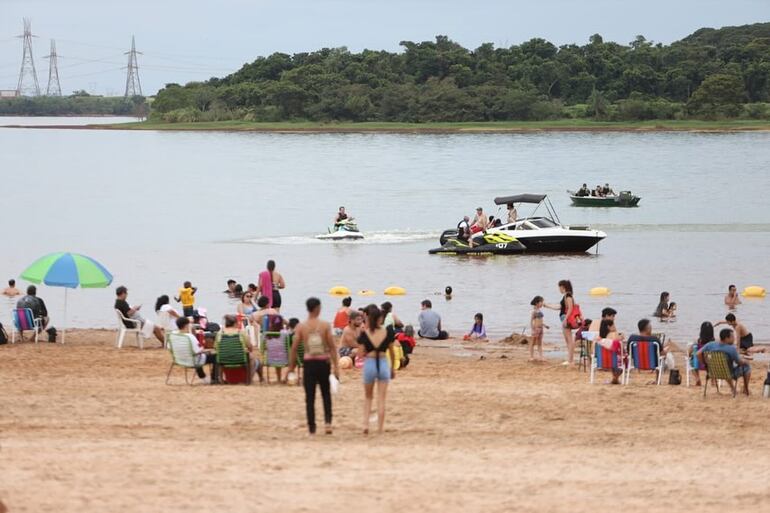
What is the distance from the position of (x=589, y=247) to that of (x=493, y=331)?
51.4 ft

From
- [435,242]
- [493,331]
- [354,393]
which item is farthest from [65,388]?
[435,242]

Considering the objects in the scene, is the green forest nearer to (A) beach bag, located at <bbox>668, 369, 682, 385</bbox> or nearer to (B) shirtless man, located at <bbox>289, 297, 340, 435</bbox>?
(A) beach bag, located at <bbox>668, 369, 682, 385</bbox>

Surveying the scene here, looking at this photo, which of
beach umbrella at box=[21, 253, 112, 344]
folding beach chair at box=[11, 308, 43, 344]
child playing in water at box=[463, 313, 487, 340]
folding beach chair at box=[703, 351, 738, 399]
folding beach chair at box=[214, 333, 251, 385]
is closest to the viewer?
folding beach chair at box=[703, 351, 738, 399]

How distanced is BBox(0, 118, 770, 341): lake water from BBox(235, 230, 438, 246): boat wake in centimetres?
9

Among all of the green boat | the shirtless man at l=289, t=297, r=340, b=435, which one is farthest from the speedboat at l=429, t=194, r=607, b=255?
the shirtless man at l=289, t=297, r=340, b=435

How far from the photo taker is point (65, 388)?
51.7 feet

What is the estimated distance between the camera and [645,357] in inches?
666

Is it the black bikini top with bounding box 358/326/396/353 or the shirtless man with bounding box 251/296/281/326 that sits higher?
the black bikini top with bounding box 358/326/396/353

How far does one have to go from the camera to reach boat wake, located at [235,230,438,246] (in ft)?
146

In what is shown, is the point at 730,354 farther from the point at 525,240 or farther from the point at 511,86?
the point at 511,86

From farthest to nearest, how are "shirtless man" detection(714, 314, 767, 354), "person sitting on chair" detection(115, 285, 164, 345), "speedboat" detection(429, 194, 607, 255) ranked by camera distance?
"speedboat" detection(429, 194, 607, 255)
"person sitting on chair" detection(115, 285, 164, 345)
"shirtless man" detection(714, 314, 767, 354)

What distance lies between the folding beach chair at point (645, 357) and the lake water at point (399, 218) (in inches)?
280

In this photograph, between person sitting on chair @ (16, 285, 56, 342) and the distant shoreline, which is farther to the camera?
the distant shoreline

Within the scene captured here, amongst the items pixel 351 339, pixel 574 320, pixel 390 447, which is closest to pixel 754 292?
pixel 574 320
